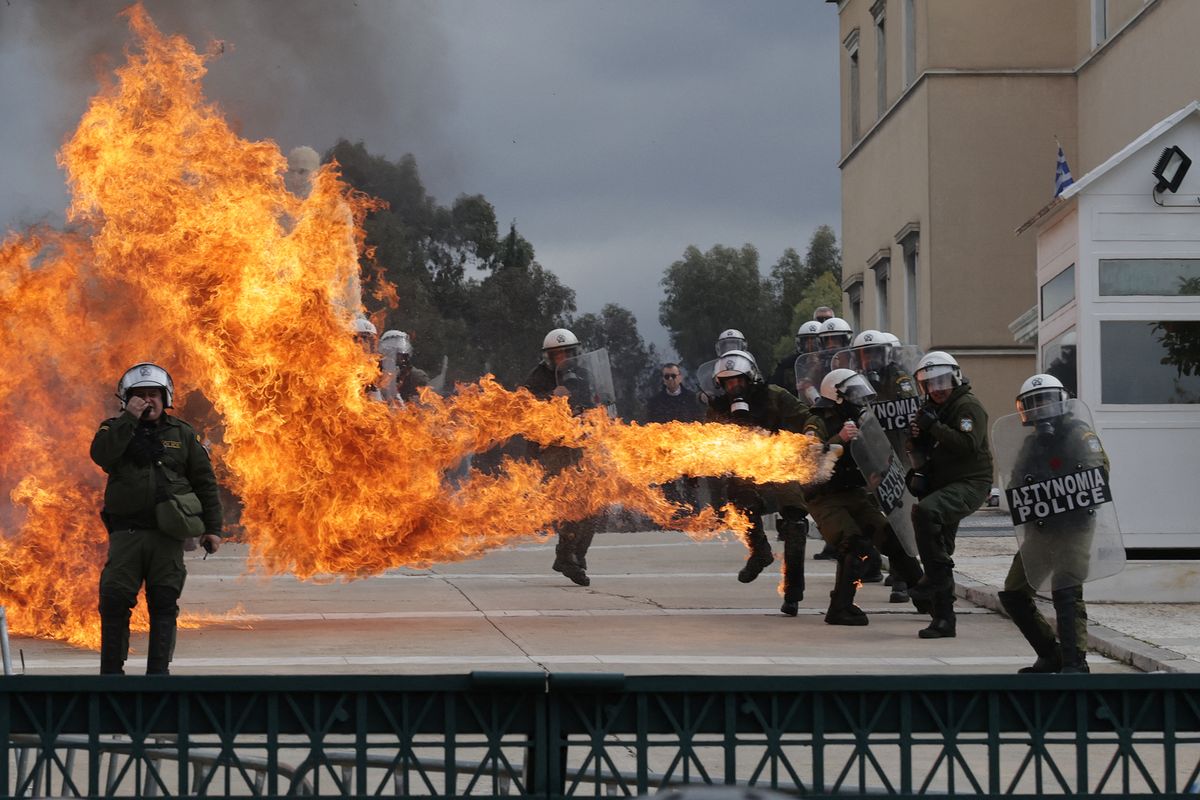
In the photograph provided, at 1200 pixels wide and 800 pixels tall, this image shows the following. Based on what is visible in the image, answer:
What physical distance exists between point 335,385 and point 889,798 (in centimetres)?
802

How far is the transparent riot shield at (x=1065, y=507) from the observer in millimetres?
10344

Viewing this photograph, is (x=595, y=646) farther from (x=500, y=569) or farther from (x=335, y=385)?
(x=500, y=569)

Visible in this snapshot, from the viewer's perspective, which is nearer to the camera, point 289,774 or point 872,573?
point 289,774

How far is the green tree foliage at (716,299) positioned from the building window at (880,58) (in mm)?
64303

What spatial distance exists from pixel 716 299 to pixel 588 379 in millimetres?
87948

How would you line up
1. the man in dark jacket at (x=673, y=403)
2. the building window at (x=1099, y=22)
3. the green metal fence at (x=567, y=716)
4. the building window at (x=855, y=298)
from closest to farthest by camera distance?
the green metal fence at (x=567, y=716)
the man in dark jacket at (x=673, y=403)
the building window at (x=1099, y=22)
the building window at (x=855, y=298)

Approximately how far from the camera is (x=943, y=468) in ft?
40.8

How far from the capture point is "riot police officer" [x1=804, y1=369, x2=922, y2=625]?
13.2 meters

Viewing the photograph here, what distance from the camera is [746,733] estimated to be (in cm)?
447

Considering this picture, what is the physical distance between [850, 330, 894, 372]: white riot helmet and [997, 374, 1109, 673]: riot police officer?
12.8 feet

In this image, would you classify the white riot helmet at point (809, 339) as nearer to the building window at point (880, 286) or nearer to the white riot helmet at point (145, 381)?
the white riot helmet at point (145, 381)

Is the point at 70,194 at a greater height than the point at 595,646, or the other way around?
the point at 70,194

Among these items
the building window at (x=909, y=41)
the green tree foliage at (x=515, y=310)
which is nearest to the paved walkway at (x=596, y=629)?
the building window at (x=909, y=41)

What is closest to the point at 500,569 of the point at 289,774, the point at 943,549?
the point at 943,549
